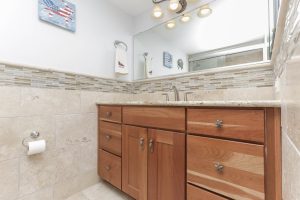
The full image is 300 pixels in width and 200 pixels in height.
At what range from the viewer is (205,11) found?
1.51 metres

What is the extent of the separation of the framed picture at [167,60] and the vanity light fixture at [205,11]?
0.47m

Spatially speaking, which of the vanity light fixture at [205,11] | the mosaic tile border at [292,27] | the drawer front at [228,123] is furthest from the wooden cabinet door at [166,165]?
the vanity light fixture at [205,11]

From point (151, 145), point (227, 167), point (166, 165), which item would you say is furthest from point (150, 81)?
point (227, 167)

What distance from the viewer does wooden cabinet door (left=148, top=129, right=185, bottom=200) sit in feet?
3.10

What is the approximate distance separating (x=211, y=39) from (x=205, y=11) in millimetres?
276

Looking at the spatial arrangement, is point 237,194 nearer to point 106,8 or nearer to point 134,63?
point 134,63

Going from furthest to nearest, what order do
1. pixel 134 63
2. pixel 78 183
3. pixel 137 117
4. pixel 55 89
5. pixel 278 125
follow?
pixel 134 63
pixel 78 183
pixel 55 89
pixel 137 117
pixel 278 125

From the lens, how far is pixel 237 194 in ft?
2.38

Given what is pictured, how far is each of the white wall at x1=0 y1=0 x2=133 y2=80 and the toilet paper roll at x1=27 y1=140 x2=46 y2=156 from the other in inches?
24.2

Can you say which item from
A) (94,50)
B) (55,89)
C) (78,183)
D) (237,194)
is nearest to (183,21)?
(94,50)

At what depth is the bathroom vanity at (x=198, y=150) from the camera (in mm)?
668

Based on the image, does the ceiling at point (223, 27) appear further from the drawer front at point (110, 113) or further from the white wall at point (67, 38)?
the drawer front at point (110, 113)

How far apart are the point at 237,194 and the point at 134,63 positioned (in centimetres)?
176

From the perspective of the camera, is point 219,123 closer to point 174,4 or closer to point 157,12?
point 174,4
